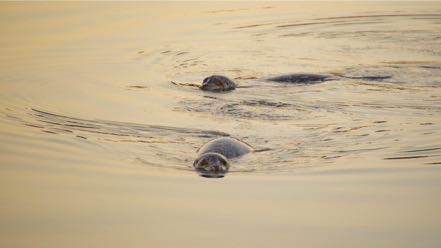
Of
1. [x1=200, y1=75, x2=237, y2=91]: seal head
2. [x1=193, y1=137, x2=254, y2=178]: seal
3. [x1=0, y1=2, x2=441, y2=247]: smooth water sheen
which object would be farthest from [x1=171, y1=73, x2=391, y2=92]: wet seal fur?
[x1=193, y1=137, x2=254, y2=178]: seal

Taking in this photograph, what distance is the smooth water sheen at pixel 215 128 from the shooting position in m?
7.75

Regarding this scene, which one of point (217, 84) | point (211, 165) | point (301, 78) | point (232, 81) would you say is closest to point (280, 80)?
point (301, 78)

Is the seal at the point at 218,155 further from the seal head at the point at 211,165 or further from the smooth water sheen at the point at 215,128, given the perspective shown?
the smooth water sheen at the point at 215,128

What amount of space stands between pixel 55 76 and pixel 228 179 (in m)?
5.75

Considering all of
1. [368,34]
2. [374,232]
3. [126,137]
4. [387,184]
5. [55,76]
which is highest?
[368,34]

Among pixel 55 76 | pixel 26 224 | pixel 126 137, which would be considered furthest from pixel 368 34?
pixel 26 224

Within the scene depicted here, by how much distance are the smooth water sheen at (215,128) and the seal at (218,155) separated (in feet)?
0.48

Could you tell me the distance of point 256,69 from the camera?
14531 mm

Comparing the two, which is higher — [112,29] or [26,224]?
[112,29]

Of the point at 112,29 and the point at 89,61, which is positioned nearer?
the point at 89,61

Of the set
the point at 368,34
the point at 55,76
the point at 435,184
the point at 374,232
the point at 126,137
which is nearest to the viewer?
the point at 374,232

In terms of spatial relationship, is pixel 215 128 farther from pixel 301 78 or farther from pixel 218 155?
pixel 301 78

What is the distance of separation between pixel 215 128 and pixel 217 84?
2.35 m

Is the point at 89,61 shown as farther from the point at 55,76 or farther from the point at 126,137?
the point at 126,137
